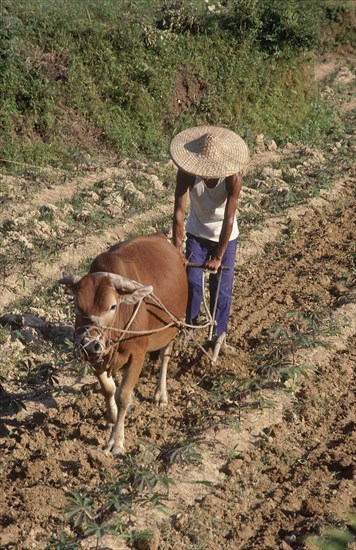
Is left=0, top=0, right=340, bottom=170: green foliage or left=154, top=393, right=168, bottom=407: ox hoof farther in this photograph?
left=0, top=0, right=340, bottom=170: green foliage

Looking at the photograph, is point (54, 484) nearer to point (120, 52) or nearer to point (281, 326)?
point (281, 326)

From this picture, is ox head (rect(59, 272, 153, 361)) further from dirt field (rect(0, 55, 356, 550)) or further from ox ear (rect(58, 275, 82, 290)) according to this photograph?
dirt field (rect(0, 55, 356, 550))

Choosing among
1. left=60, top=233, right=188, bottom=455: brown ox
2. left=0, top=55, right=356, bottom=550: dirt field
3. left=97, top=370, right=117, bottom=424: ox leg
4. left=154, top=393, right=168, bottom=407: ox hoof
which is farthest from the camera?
left=154, top=393, right=168, bottom=407: ox hoof

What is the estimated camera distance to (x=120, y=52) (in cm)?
1355

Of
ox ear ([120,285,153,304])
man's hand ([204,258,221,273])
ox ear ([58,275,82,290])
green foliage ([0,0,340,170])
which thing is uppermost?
ox ear ([58,275,82,290])

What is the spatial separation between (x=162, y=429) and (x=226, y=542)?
133 cm

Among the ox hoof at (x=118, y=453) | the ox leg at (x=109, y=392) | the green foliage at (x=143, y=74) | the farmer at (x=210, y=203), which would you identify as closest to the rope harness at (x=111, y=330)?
the ox leg at (x=109, y=392)

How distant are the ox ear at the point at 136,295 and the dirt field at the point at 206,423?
3.57 ft

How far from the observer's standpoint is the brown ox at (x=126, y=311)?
5688mm

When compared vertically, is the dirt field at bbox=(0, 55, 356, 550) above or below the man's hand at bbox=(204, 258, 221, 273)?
below

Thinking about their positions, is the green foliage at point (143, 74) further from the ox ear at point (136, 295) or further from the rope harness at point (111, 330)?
the ox ear at point (136, 295)

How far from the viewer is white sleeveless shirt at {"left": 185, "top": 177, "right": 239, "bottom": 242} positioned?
710 centimetres

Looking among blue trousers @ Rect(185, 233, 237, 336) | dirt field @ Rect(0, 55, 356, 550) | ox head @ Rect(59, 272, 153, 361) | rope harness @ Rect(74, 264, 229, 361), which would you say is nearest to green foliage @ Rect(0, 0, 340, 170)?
dirt field @ Rect(0, 55, 356, 550)

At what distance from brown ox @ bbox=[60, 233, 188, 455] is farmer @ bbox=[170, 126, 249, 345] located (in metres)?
0.37
